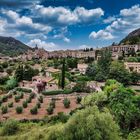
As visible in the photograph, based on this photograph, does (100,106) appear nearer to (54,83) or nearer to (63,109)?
(63,109)

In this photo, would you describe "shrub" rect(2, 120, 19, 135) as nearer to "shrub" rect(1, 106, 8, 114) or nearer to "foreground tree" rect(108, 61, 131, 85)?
"shrub" rect(1, 106, 8, 114)

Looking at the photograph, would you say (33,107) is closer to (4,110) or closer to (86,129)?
(4,110)

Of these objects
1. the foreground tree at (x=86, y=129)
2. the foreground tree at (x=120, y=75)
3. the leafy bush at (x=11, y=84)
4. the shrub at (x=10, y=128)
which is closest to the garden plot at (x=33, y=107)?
the shrub at (x=10, y=128)

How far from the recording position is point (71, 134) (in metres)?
19.2

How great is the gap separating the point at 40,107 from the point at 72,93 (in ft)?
30.1

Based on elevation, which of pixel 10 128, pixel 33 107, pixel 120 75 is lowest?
pixel 33 107

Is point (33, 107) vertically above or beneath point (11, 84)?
beneath

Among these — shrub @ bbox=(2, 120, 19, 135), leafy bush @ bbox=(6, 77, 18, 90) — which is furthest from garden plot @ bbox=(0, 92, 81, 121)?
leafy bush @ bbox=(6, 77, 18, 90)

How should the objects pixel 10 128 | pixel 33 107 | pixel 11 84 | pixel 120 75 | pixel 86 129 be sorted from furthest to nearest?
pixel 11 84, pixel 120 75, pixel 33 107, pixel 10 128, pixel 86 129

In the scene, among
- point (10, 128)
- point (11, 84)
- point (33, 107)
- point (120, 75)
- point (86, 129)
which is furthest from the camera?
point (11, 84)

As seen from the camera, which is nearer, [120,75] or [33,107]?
[33,107]

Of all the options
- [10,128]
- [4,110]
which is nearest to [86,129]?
[10,128]

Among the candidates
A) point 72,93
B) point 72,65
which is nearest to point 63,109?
point 72,93

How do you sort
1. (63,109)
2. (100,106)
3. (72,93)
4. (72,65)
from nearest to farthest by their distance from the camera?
(100,106)
(63,109)
(72,93)
(72,65)
